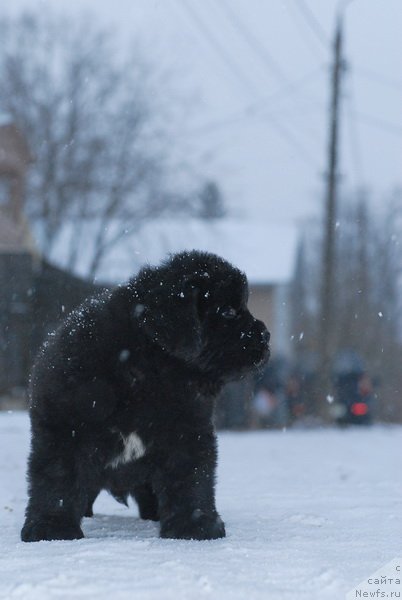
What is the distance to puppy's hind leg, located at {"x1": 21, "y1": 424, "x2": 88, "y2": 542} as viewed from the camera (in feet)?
14.3

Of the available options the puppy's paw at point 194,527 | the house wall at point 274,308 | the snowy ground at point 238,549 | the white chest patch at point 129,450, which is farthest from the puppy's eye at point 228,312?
the house wall at point 274,308

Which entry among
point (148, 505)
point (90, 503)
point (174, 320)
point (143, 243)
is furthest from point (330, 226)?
point (174, 320)

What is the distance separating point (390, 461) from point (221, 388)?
17.7 feet

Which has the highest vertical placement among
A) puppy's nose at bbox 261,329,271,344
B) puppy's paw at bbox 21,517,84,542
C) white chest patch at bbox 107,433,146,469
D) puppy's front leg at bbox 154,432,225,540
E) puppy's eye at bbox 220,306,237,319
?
puppy's eye at bbox 220,306,237,319

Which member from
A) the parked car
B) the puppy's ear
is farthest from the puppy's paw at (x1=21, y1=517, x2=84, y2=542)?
the parked car

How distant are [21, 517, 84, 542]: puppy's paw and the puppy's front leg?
0.42 metres

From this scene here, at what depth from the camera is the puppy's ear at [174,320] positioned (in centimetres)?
444

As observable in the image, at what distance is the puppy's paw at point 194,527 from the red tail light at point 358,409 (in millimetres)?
14411

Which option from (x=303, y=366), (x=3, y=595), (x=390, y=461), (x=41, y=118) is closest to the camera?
(x=3, y=595)

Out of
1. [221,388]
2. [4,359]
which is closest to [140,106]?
[4,359]

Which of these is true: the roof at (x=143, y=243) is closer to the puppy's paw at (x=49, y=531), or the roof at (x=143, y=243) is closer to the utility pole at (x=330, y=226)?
the utility pole at (x=330, y=226)

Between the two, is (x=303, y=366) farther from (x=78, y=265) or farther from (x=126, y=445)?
(x=126, y=445)

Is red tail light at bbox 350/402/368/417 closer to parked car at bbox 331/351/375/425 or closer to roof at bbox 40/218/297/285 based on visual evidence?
parked car at bbox 331/351/375/425

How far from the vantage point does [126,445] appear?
441 cm
